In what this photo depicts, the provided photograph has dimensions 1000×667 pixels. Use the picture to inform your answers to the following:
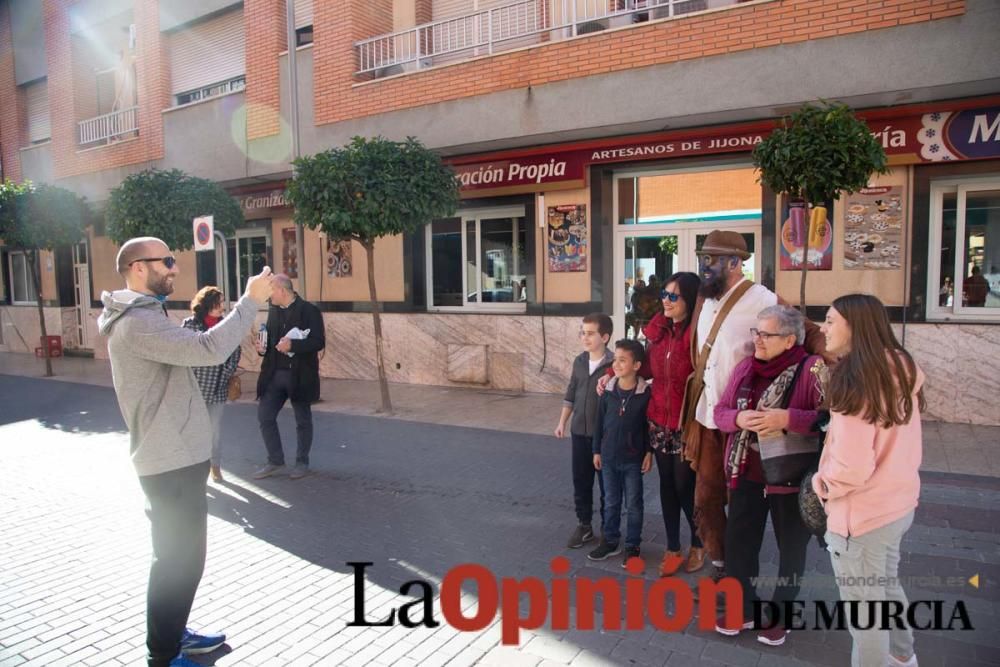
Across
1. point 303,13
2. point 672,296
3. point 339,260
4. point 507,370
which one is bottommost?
point 507,370

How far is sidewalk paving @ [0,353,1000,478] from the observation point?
21.7ft

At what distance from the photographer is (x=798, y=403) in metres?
3.06

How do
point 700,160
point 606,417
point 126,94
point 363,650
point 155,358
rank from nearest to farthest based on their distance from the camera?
point 155,358, point 363,650, point 606,417, point 700,160, point 126,94

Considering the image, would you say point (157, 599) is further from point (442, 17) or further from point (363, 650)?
point (442, 17)

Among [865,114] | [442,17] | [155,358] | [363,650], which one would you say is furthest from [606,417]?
[442,17]

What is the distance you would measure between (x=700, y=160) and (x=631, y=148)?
97 cm

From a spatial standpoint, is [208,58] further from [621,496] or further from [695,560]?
[695,560]

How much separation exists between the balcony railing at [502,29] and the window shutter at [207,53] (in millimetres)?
3874

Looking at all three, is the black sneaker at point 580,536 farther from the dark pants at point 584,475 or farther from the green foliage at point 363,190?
the green foliage at point 363,190

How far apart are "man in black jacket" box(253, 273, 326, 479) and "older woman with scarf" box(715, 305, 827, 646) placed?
13.7ft

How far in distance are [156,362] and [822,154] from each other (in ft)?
19.0

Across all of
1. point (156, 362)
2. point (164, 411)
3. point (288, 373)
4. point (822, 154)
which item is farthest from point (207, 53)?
point (164, 411)

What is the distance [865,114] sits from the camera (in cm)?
810

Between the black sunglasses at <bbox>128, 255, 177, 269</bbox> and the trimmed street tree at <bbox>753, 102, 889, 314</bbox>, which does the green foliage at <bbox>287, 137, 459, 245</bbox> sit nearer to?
the trimmed street tree at <bbox>753, 102, 889, 314</bbox>
